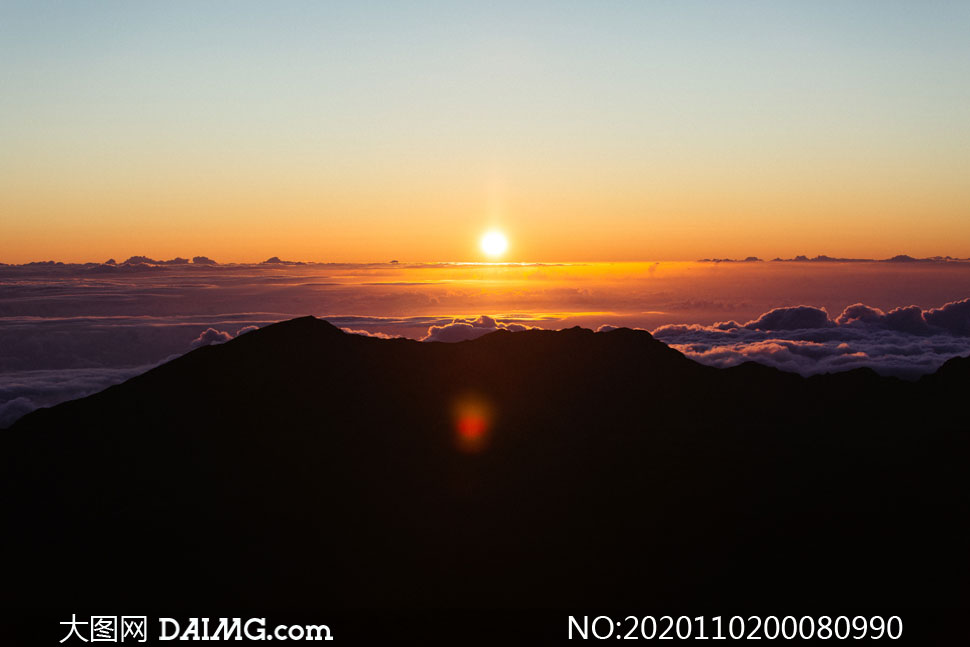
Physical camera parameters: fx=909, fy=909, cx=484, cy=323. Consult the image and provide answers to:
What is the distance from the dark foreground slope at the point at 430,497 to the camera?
156250 millimetres

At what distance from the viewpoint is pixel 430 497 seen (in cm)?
16575

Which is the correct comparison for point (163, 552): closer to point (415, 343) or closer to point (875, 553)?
point (415, 343)

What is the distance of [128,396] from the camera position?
18362 cm

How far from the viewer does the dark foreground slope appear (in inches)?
6152

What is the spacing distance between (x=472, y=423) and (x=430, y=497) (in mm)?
17436

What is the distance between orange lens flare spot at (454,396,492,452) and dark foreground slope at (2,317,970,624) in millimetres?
1325

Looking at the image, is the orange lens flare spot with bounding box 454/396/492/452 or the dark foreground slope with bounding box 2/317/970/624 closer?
the dark foreground slope with bounding box 2/317/970/624

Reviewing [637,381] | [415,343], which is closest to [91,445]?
[415,343]

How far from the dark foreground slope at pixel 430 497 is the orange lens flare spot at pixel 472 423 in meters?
1.33

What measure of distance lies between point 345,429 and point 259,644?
4246 cm

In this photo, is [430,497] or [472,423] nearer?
[430,497]

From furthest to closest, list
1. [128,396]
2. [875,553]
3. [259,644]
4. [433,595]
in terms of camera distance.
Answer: [128,396] < [875,553] < [433,595] < [259,644]

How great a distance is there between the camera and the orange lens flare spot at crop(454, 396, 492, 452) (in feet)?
565

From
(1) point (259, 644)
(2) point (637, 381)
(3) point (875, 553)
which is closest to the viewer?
(1) point (259, 644)
